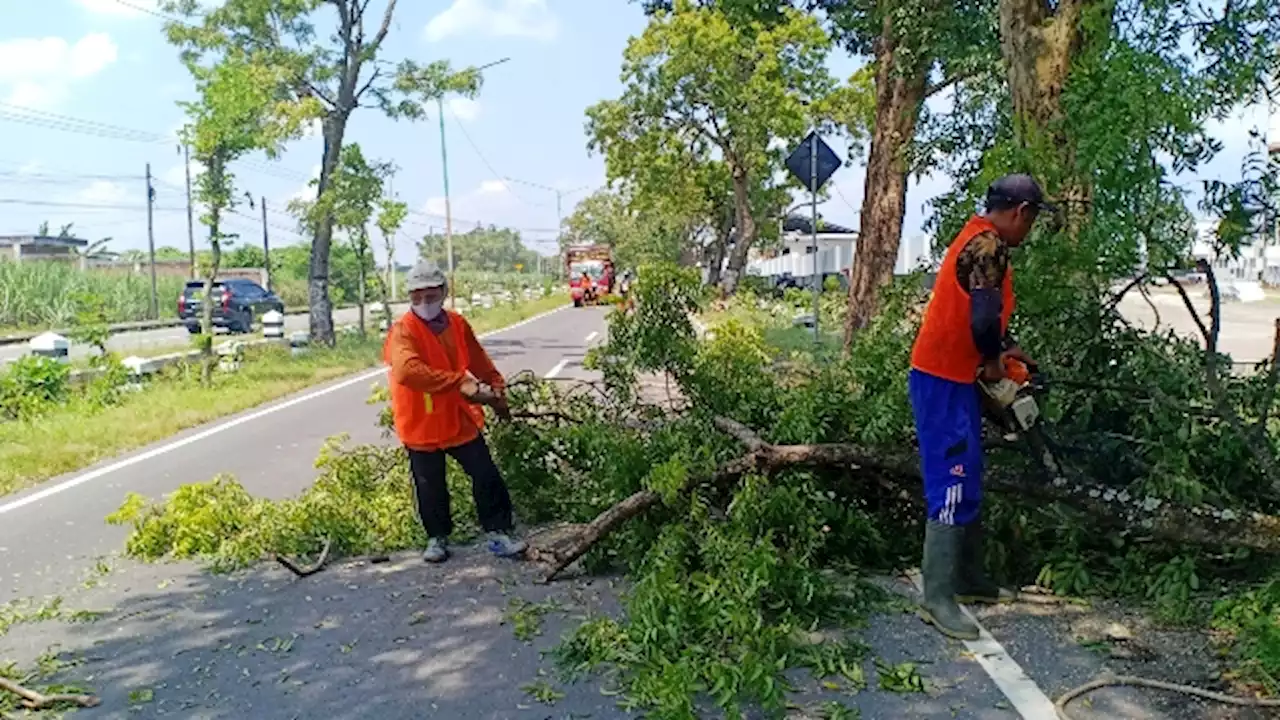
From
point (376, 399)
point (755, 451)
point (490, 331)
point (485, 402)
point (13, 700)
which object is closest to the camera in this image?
point (13, 700)

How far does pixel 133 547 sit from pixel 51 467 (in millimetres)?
3714

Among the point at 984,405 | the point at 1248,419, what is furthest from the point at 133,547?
the point at 1248,419

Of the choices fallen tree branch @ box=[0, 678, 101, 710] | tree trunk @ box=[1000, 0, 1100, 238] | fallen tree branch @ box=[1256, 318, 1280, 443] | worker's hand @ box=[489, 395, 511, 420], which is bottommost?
fallen tree branch @ box=[0, 678, 101, 710]

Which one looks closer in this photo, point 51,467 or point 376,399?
point 376,399

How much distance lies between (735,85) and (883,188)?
1886 cm

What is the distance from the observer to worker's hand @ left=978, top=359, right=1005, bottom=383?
4.30m

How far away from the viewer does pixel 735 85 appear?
30.5 metres

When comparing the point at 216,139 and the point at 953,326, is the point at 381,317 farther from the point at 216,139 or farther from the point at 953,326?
the point at 953,326

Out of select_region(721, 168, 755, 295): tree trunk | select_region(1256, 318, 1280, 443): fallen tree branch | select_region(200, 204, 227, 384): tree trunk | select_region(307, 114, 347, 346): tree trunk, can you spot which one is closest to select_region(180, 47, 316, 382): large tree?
select_region(200, 204, 227, 384): tree trunk

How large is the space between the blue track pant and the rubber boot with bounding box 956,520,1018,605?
0.23 metres

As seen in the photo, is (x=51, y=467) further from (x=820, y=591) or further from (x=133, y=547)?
(x=820, y=591)

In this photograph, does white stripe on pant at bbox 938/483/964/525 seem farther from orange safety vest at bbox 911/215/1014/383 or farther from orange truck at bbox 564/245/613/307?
orange truck at bbox 564/245/613/307

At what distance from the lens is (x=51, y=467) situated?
9.31 meters

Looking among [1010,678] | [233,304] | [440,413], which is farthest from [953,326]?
[233,304]
